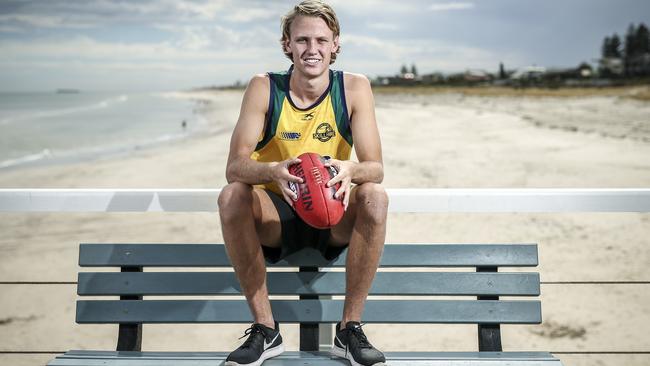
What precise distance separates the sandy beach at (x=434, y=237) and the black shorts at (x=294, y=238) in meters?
0.94

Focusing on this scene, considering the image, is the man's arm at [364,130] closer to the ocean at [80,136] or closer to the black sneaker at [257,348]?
the black sneaker at [257,348]

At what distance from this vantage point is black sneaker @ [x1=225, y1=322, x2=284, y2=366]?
2.22 metres

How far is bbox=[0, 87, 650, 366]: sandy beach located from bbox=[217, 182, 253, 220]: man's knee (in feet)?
3.01

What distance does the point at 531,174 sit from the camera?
18109 millimetres

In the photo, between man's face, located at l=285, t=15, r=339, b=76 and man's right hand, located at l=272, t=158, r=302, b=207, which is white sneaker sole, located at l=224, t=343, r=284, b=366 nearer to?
man's right hand, located at l=272, t=158, r=302, b=207

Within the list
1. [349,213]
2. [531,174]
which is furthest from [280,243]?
[531,174]

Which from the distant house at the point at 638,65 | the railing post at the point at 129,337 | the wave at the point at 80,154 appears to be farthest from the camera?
the distant house at the point at 638,65

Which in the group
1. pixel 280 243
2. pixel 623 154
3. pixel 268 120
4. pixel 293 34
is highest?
pixel 293 34

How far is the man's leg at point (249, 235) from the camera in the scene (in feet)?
7.48

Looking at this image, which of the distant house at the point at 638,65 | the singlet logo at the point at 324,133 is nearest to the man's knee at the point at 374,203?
the singlet logo at the point at 324,133

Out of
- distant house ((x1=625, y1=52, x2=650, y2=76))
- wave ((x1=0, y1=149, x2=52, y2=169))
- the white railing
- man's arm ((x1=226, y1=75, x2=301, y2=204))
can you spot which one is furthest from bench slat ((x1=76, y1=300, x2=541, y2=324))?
distant house ((x1=625, y1=52, x2=650, y2=76))

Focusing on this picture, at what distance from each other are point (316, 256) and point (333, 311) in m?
0.23

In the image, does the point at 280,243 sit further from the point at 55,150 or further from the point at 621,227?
the point at 55,150

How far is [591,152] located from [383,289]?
2188cm
